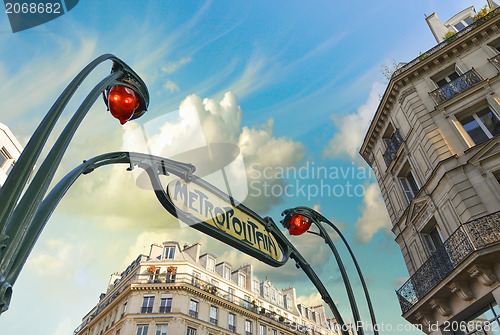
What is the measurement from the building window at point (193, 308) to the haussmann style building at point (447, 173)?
25254 mm

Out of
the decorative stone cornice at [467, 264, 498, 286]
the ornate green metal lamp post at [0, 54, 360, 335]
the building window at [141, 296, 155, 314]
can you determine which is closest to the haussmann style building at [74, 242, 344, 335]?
the building window at [141, 296, 155, 314]

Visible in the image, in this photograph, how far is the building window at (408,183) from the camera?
613 inches

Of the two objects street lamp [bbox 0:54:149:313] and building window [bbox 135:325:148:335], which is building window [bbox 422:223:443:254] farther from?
building window [bbox 135:325:148:335]

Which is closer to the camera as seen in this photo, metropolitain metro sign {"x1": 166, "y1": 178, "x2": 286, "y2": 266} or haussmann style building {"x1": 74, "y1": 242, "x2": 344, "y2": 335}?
metropolitain metro sign {"x1": 166, "y1": 178, "x2": 286, "y2": 266}

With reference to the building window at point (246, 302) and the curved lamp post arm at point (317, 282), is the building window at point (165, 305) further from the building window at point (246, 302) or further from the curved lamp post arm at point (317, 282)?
the curved lamp post arm at point (317, 282)

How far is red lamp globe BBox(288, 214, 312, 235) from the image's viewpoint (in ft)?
18.7

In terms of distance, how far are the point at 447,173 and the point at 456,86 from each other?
15.7 feet

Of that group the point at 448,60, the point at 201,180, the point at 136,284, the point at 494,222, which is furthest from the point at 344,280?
the point at 136,284

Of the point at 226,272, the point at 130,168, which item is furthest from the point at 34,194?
the point at 226,272

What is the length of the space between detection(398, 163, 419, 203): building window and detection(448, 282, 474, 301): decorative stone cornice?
5215mm

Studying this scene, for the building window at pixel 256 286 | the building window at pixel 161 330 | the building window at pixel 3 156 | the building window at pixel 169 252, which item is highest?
the building window at pixel 3 156

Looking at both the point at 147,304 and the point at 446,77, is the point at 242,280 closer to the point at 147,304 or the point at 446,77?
the point at 147,304

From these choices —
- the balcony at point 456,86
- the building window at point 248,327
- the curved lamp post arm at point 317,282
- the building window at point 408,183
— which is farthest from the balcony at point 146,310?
the curved lamp post arm at point 317,282

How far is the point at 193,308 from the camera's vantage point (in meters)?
34.8
